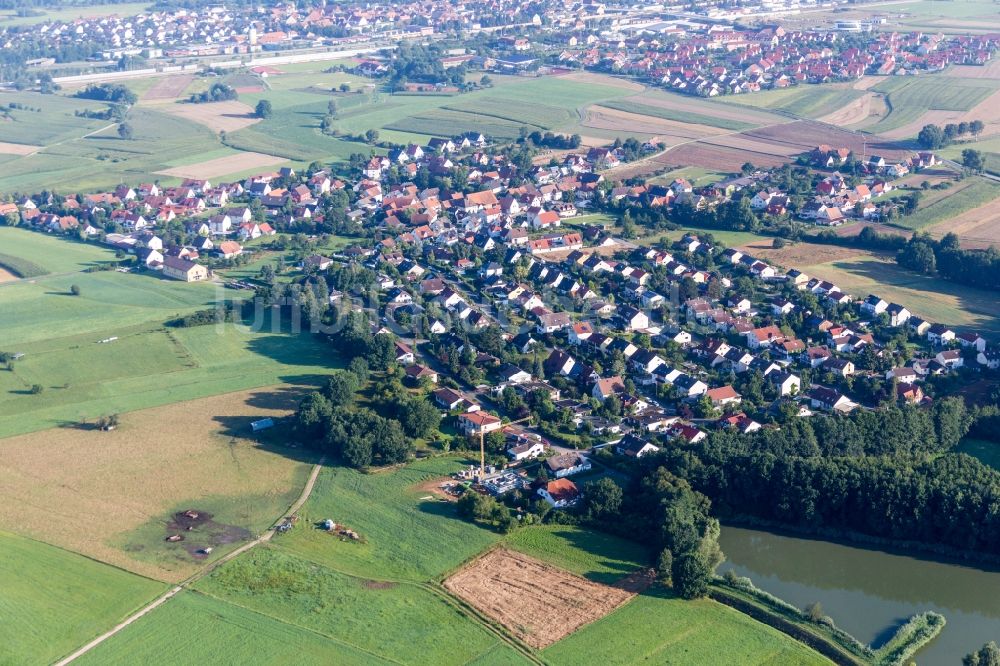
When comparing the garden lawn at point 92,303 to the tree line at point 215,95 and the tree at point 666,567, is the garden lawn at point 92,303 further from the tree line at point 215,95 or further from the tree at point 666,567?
the tree line at point 215,95

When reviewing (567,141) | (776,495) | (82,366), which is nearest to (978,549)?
(776,495)

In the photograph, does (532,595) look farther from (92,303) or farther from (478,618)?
(92,303)

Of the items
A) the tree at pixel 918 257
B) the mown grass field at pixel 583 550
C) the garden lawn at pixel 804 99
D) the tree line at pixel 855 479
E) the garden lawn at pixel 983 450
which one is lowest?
the mown grass field at pixel 583 550

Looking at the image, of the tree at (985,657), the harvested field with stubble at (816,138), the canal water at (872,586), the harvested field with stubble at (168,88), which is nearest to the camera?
the tree at (985,657)

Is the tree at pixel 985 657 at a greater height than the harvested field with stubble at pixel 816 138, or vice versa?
the harvested field with stubble at pixel 816 138

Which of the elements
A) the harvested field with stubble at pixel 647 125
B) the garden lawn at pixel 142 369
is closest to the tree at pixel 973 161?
the harvested field with stubble at pixel 647 125

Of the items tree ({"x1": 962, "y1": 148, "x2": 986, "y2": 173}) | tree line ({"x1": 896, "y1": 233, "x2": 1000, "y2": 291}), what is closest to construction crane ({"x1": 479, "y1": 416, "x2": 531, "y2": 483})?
tree line ({"x1": 896, "y1": 233, "x2": 1000, "y2": 291})

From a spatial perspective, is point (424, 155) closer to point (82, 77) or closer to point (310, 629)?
point (82, 77)
